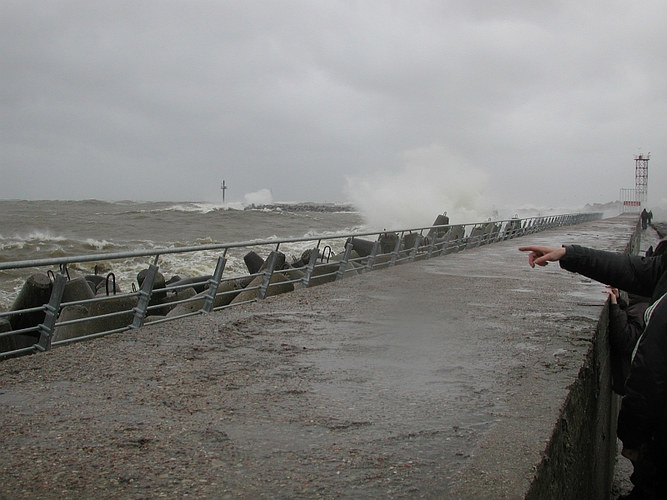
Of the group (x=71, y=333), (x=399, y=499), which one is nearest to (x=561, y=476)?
(x=399, y=499)

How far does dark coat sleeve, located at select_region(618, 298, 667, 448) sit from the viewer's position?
3.16 metres

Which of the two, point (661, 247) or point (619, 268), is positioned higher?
point (661, 247)

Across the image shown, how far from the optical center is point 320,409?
3963mm

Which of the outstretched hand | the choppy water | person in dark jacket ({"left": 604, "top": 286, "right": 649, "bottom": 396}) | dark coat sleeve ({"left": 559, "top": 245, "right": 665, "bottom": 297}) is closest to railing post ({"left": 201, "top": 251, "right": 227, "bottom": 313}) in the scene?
person in dark jacket ({"left": 604, "top": 286, "right": 649, "bottom": 396})

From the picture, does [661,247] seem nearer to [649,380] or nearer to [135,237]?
[649,380]

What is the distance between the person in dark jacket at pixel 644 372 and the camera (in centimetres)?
319

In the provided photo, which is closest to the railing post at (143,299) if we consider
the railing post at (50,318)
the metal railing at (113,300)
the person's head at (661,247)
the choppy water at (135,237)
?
the metal railing at (113,300)

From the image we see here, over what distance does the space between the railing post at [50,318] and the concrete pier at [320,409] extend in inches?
17.3

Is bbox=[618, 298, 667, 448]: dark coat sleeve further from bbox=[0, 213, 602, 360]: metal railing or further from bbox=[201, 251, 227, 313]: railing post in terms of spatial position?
bbox=[201, 251, 227, 313]: railing post

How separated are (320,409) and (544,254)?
5.43 feet

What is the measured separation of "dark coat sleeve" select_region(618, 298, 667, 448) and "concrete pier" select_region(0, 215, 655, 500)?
1.38ft

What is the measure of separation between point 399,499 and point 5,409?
245 centimetres

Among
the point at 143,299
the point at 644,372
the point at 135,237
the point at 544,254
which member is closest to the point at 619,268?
the point at 544,254

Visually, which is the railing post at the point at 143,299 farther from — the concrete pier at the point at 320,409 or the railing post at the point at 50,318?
the railing post at the point at 50,318
